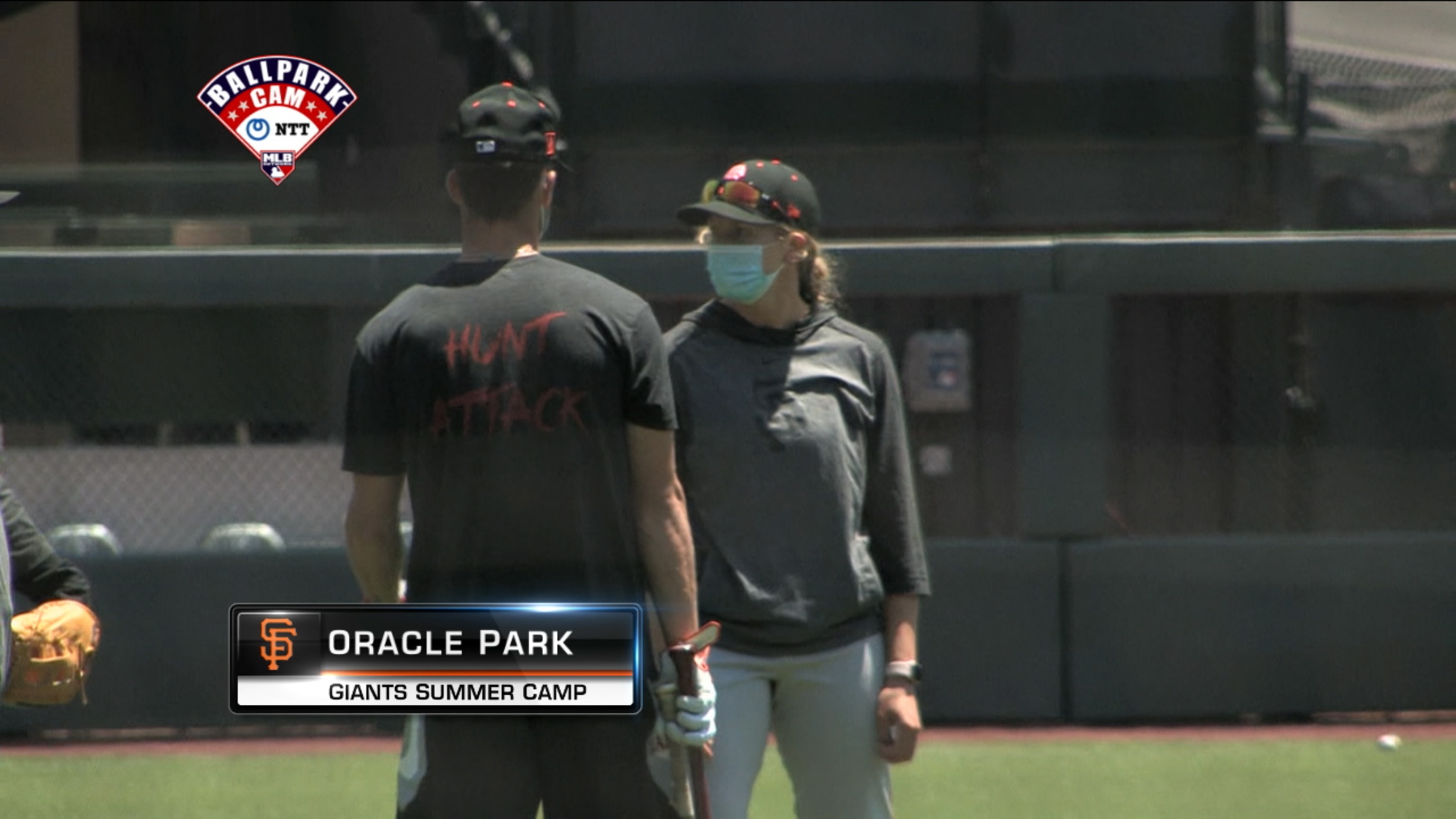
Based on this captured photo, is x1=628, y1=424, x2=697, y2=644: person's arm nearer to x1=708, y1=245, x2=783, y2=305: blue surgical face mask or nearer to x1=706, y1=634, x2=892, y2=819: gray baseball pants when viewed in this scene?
x1=706, y1=634, x2=892, y2=819: gray baseball pants

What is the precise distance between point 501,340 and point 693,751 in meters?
0.82

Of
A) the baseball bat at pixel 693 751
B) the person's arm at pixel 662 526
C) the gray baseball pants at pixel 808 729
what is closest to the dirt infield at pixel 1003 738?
the gray baseball pants at pixel 808 729

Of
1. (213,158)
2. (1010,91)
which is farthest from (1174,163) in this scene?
(213,158)

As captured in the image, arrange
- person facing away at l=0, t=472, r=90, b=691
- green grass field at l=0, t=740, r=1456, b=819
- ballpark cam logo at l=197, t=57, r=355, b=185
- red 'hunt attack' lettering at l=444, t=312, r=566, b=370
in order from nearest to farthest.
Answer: red 'hunt attack' lettering at l=444, t=312, r=566, b=370
person facing away at l=0, t=472, r=90, b=691
ballpark cam logo at l=197, t=57, r=355, b=185
green grass field at l=0, t=740, r=1456, b=819

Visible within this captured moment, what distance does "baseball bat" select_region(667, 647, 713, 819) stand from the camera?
2961 millimetres

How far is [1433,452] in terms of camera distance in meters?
7.19

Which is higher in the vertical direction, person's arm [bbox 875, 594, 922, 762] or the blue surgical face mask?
the blue surgical face mask

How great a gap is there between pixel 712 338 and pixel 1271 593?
4.41 metres

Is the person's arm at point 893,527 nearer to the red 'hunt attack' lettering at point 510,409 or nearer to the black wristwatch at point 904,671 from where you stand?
the black wristwatch at point 904,671

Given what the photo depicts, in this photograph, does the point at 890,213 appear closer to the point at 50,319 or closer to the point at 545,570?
the point at 50,319

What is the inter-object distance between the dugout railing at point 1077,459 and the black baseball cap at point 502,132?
3982 millimetres

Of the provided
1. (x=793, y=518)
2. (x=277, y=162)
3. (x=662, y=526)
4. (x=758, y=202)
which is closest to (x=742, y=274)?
(x=758, y=202)

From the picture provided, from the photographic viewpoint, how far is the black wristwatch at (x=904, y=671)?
3.38 meters

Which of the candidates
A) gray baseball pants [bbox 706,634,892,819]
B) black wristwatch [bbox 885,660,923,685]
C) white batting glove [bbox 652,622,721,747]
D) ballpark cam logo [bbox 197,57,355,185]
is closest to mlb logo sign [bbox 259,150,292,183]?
ballpark cam logo [bbox 197,57,355,185]
